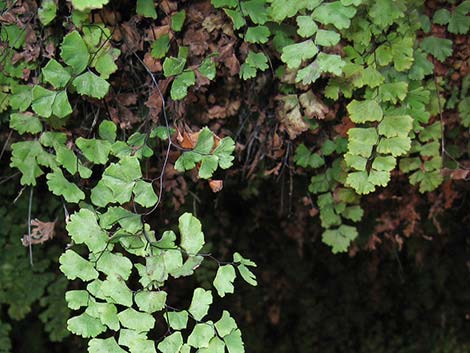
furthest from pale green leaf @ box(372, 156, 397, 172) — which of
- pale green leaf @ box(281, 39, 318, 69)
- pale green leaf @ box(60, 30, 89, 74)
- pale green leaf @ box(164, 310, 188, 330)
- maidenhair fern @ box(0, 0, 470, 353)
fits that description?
pale green leaf @ box(60, 30, 89, 74)

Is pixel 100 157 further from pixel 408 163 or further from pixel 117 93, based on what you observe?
pixel 408 163

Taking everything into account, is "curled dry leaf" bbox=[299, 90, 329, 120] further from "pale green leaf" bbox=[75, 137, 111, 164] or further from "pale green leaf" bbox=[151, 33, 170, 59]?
"pale green leaf" bbox=[75, 137, 111, 164]

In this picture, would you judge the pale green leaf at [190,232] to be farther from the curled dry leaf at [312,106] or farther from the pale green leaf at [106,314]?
the curled dry leaf at [312,106]

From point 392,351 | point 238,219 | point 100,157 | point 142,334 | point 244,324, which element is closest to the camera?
point 142,334

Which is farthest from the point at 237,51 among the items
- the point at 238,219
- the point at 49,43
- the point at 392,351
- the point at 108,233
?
the point at 392,351

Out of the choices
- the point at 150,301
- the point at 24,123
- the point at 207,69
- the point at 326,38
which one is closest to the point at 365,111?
the point at 326,38

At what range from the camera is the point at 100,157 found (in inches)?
42.8

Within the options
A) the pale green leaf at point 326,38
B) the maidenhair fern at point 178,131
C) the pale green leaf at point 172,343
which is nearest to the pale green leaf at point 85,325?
the maidenhair fern at point 178,131

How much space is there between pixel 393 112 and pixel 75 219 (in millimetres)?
619

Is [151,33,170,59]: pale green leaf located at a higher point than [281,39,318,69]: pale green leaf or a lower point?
higher

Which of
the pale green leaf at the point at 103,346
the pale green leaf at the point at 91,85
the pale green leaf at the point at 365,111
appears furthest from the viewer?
the pale green leaf at the point at 365,111

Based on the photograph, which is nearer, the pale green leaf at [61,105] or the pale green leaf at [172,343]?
the pale green leaf at [172,343]

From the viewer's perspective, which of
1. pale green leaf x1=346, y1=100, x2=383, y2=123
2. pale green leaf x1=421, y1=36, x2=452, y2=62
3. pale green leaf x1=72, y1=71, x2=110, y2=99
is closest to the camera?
pale green leaf x1=72, y1=71, x2=110, y2=99

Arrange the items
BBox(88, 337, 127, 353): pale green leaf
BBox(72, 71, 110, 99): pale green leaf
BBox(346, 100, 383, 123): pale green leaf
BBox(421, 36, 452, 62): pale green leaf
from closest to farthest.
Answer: BBox(88, 337, 127, 353): pale green leaf, BBox(72, 71, 110, 99): pale green leaf, BBox(346, 100, 383, 123): pale green leaf, BBox(421, 36, 452, 62): pale green leaf
